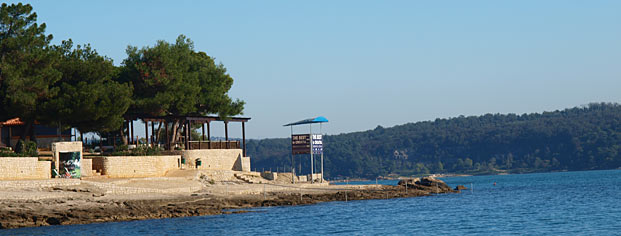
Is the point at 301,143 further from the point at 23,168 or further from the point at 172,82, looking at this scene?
the point at 23,168

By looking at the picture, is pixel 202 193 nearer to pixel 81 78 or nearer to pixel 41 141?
pixel 81 78

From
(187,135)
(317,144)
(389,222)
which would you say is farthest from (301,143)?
(389,222)

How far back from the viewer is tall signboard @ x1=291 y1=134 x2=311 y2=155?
65125 millimetres

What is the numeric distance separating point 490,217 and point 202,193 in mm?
17347

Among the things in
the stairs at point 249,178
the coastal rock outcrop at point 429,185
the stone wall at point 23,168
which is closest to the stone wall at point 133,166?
the stairs at point 249,178

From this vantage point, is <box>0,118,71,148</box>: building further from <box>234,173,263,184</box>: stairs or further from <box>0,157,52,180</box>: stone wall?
<box>234,173,263,184</box>: stairs

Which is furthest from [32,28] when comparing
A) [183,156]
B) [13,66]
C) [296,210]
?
[296,210]

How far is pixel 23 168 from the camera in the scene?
45.5 meters

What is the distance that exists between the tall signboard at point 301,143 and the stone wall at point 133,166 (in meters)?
11.1

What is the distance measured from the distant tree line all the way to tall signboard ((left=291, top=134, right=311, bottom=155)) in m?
8.25

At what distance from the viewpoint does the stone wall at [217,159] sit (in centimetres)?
6100

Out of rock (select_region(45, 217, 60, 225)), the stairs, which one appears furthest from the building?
rock (select_region(45, 217, 60, 225))

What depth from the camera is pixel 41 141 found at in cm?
5997

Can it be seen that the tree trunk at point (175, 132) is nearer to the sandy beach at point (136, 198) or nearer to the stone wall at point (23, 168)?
the sandy beach at point (136, 198)
